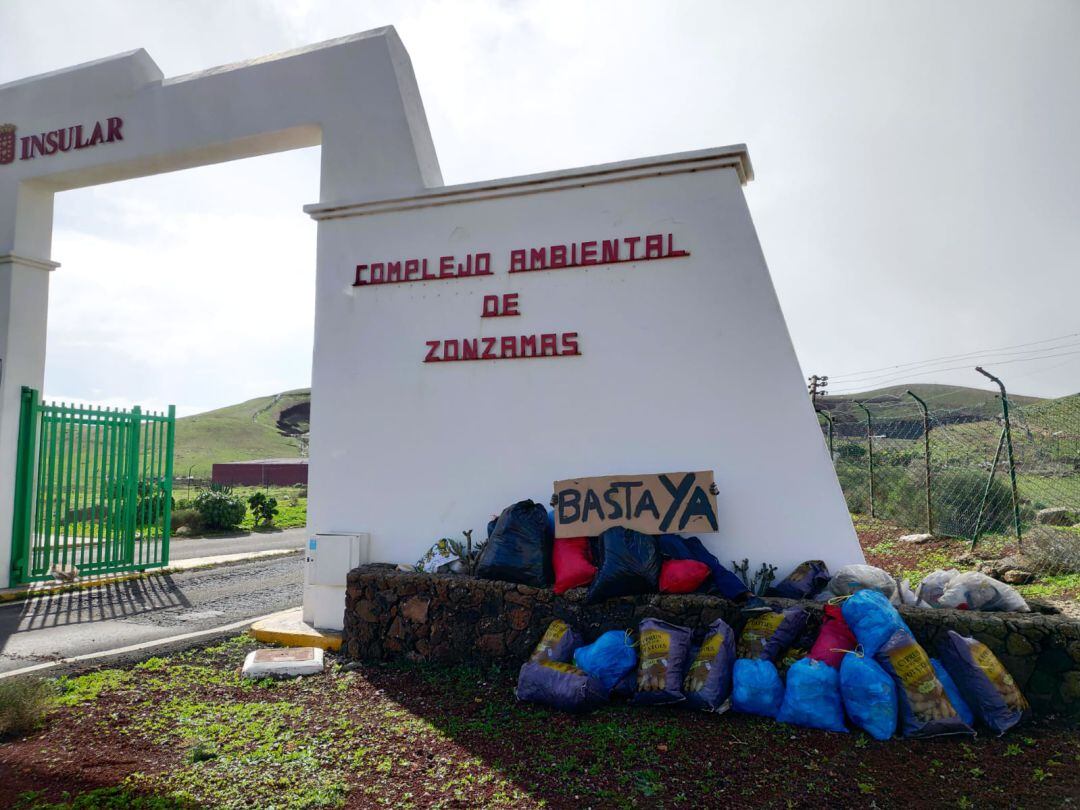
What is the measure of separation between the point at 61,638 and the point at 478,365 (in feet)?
15.2

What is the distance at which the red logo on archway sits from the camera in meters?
8.85

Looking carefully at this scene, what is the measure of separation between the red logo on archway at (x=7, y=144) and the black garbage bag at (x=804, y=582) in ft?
33.3

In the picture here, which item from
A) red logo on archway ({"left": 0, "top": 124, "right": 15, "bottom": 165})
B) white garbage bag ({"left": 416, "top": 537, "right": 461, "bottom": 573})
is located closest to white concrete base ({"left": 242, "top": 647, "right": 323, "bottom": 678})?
white garbage bag ({"left": 416, "top": 537, "right": 461, "bottom": 573})

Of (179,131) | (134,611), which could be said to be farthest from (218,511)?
(179,131)

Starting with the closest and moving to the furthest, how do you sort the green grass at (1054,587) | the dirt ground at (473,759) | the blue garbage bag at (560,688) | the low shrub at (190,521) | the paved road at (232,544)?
the dirt ground at (473,759) < the blue garbage bag at (560,688) < the green grass at (1054,587) < the paved road at (232,544) < the low shrub at (190,521)

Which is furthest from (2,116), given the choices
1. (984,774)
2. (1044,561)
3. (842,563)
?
(1044,561)

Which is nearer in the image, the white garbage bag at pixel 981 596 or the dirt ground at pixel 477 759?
the dirt ground at pixel 477 759

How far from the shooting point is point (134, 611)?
768 centimetres

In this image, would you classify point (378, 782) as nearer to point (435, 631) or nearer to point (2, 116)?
point (435, 631)

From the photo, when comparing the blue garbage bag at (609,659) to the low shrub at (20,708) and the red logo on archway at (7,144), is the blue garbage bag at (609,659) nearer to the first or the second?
the low shrub at (20,708)

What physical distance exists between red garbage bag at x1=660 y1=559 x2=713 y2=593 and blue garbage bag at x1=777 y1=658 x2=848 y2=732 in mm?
912

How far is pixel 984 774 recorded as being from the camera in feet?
10.8

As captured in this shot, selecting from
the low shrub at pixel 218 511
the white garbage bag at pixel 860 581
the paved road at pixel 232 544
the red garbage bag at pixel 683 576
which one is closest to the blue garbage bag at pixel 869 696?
the white garbage bag at pixel 860 581

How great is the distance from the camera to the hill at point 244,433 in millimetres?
78625
